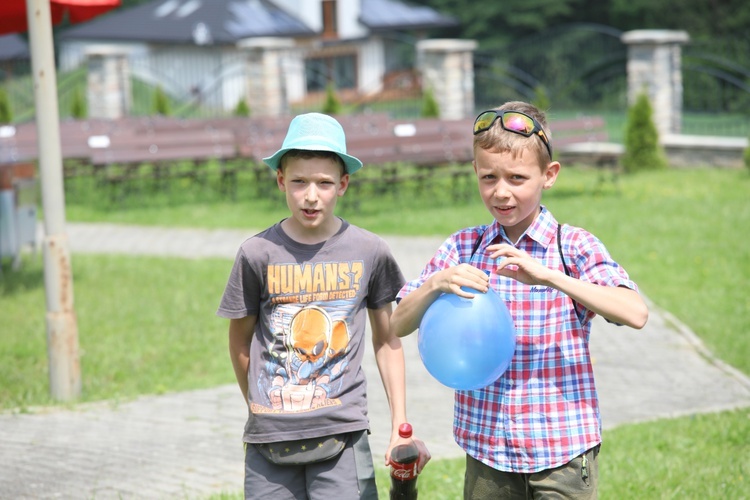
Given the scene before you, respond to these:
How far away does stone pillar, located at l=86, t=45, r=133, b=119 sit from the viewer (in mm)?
24109

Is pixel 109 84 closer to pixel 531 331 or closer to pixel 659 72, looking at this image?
pixel 659 72

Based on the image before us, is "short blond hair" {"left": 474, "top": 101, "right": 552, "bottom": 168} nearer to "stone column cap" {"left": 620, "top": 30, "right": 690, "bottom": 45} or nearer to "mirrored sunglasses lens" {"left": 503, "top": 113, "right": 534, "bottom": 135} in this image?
"mirrored sunglasses lens" {"left": 503, "top": 113, "right": 534, "bottom": 135}

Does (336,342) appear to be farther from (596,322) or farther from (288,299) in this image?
(596,322)

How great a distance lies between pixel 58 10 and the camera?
9.85 meters

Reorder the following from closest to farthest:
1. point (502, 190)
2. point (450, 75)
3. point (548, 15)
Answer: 1. point (502, 190)
2. point (450, 75)
3. point (548, 15)

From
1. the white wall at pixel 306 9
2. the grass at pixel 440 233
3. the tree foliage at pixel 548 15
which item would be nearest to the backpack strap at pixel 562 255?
the grass at pixel 440 233

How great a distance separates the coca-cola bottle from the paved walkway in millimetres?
2058

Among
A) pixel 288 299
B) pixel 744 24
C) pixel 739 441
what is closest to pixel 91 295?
pixel 739 441

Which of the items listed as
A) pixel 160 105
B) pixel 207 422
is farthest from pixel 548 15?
pixel 207 422

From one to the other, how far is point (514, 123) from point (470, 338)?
61 centimetres

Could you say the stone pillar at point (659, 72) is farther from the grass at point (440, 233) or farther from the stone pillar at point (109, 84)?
the stone pillar at point (109, 84)

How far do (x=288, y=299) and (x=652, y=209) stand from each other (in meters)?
11.1

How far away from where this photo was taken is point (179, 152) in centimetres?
1633

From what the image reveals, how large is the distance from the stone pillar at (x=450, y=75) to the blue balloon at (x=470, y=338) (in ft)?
65.0
